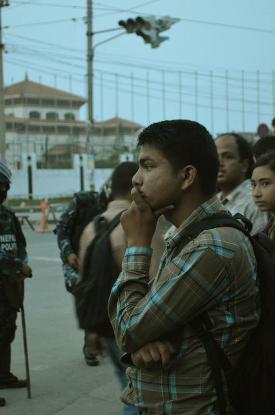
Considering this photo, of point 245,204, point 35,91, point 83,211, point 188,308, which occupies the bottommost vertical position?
point 35,91

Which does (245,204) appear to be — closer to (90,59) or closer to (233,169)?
(233,169)

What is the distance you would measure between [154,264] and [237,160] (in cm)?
163

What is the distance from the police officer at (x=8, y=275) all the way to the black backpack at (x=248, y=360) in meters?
3.38

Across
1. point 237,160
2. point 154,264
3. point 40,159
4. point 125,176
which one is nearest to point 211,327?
point 154,264

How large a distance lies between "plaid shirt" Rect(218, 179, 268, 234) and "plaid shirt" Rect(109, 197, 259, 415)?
214 cm

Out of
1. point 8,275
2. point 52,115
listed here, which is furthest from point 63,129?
point 8,275

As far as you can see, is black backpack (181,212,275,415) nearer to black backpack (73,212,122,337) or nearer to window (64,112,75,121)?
black backpack (73,212,122,337)

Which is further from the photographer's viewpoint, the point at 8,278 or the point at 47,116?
the point at 47,116

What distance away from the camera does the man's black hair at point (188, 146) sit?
1924 mm

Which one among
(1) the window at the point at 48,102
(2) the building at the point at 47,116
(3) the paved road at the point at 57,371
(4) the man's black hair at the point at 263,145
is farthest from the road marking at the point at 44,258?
(1) the window at the point at 48,102

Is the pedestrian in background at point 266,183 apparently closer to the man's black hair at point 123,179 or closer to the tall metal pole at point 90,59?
the man's black hair at point 123,179

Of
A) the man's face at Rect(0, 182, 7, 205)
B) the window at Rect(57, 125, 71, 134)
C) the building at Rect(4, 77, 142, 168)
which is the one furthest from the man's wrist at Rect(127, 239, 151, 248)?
the window at Rect(57, 125, 71, 134)

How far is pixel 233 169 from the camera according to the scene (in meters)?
4.32

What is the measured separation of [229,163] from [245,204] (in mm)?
345
